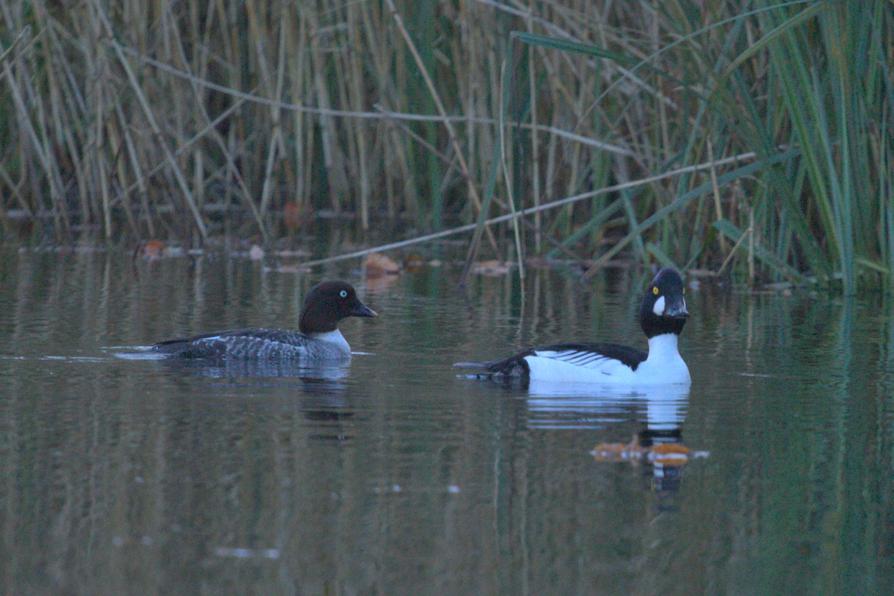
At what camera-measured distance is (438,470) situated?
19.2 feet

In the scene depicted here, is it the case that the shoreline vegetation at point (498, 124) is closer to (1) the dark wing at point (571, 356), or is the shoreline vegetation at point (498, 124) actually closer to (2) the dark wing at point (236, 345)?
(2) the dark wing at point (236, 345)

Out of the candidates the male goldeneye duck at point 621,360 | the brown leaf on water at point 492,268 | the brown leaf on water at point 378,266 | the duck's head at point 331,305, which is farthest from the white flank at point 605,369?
the brown leaf on water at point 378,266

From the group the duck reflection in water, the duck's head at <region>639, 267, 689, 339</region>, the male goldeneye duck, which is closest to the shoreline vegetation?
the duck's head at <region>639, 267, 689, 339</region>

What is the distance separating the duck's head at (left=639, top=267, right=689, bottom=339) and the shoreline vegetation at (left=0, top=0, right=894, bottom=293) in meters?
1.98

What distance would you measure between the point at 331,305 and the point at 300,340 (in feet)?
1.95

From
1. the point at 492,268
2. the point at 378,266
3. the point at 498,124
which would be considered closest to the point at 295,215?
the point at 378,266

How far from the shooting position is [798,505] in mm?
5500

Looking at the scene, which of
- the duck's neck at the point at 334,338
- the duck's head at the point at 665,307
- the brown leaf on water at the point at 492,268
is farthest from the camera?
the brown leaf on water at the point at 492,268

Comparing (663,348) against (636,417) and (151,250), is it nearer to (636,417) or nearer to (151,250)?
(636,417)

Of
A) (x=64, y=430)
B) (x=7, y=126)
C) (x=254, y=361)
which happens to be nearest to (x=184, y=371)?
(x=254, y=361)

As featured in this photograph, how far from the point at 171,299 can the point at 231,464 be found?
5.73 metres

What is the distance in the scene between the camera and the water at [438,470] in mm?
4668

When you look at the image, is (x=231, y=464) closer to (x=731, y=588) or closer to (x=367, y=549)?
(x=367, y=549)

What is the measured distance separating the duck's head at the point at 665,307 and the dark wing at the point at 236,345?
6.28 ft
